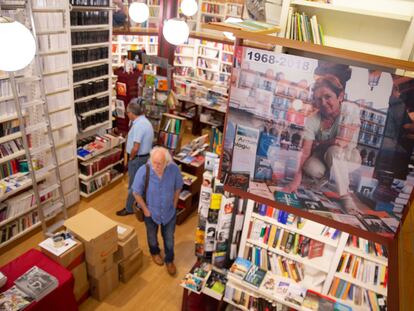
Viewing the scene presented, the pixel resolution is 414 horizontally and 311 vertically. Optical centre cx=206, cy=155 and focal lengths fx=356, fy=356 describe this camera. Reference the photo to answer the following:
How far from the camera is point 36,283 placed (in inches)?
118

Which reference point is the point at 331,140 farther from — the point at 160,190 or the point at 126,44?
the point at 126,44

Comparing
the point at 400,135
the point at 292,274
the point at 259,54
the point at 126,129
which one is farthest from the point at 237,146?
the point at 126,129

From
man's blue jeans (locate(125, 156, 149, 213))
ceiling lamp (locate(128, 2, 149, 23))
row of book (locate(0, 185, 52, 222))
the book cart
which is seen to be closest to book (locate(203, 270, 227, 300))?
the book cart

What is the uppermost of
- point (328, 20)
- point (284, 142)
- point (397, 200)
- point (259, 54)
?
point (328, 20)

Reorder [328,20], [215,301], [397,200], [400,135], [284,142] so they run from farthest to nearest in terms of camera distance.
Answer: [215,301], [328,20], [284,142], [397,200], [400,135]

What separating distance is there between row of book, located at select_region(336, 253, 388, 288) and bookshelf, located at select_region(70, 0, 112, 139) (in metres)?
3.86

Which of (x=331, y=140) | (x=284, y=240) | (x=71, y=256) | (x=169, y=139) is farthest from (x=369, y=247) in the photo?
(x=169, y=139)

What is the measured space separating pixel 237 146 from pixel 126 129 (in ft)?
15.3

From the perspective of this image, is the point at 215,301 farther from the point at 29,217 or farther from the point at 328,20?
the point at 328,20

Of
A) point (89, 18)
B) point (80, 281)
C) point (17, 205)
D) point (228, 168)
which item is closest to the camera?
point (228, 168)

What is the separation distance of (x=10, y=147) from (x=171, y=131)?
2258 mm

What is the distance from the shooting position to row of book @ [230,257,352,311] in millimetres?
3086

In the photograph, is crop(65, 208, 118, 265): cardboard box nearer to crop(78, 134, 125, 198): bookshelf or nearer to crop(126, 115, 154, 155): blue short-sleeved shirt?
crop(126, 115, 154, 155): blue short-sleeved shirt

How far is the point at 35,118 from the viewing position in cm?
427
